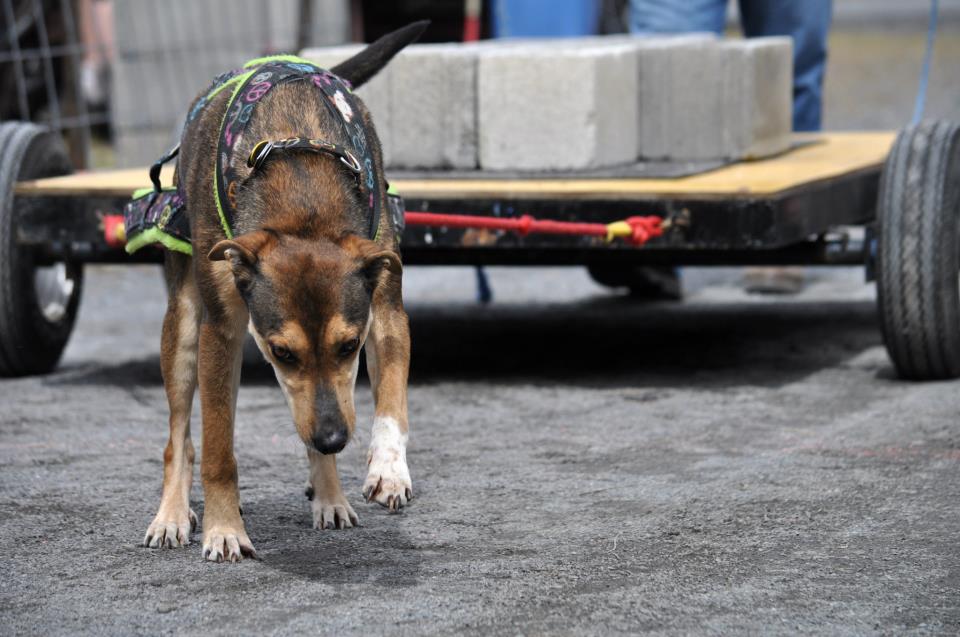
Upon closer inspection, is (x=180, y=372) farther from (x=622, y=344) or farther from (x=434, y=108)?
(x=622, y=344)

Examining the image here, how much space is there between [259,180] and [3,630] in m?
1.23

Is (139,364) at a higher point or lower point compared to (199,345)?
lower

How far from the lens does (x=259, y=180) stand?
3.79 meters

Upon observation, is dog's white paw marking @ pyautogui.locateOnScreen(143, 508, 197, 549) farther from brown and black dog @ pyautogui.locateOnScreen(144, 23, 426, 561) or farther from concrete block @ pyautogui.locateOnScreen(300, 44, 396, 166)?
concrete block @ pyautogui.locateOnScreen(300, 44, 396, 166)

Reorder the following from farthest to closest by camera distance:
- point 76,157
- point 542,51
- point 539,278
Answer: point 76,157, point 539,278, point 542,51

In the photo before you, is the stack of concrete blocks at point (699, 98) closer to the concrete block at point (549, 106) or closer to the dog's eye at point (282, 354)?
the concrete block at point (549, 106)

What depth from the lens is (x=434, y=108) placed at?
638 centimetres

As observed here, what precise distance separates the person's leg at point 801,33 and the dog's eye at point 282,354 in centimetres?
510

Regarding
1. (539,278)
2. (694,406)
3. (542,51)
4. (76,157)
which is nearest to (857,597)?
(694,406)

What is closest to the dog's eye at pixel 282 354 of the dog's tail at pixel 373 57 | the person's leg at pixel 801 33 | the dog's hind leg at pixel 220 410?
the dog's hind leg at pixel 220 410

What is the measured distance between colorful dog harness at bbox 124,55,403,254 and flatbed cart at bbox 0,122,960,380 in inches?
50.3

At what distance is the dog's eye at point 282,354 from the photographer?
11.5 feet

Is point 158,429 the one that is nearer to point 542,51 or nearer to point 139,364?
point 139,364

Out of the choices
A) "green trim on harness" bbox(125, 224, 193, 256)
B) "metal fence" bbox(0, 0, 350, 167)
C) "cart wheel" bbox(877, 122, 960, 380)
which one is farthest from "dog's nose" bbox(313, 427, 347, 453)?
"metal fence" bbox(0, 0, 350, 167)
